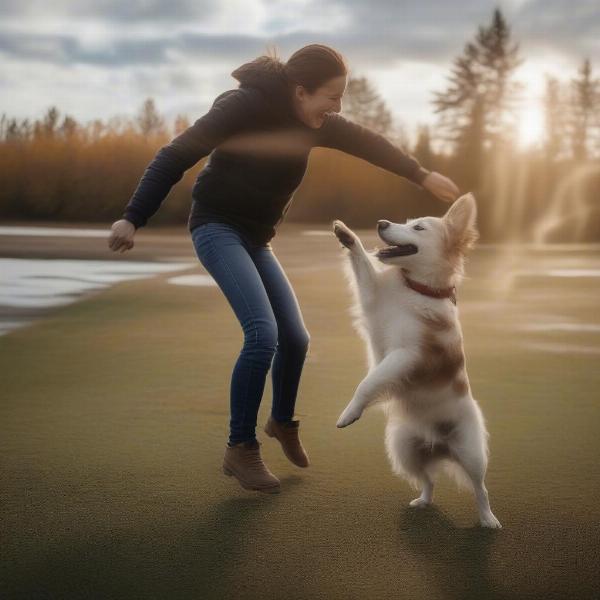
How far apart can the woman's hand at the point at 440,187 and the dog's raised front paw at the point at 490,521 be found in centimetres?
150

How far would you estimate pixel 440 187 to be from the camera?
4.54 metres

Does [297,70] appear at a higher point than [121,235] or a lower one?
higher

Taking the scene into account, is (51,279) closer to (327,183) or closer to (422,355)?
(422,355)

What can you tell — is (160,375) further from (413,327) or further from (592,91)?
(592,91)

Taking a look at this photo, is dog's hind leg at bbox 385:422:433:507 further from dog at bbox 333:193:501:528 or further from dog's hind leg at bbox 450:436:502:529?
dog's hind leg at bbox 450:436:502:529

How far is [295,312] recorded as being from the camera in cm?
472

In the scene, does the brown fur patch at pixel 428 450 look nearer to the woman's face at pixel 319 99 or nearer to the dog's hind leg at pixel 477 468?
the dog's hind leg at pixel 477 468

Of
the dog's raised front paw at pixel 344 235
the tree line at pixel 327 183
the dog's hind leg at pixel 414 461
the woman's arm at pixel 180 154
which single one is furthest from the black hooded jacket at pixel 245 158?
the tree line at pixel 327 183

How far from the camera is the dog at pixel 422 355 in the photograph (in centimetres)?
412

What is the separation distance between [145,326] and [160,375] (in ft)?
9.33

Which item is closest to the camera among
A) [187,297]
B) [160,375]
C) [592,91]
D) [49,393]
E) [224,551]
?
[224,551]

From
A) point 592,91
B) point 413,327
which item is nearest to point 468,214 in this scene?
point 413,327

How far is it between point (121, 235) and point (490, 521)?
6.56ft

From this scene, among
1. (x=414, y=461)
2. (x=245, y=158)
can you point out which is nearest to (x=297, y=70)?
(x=245, y=158)
